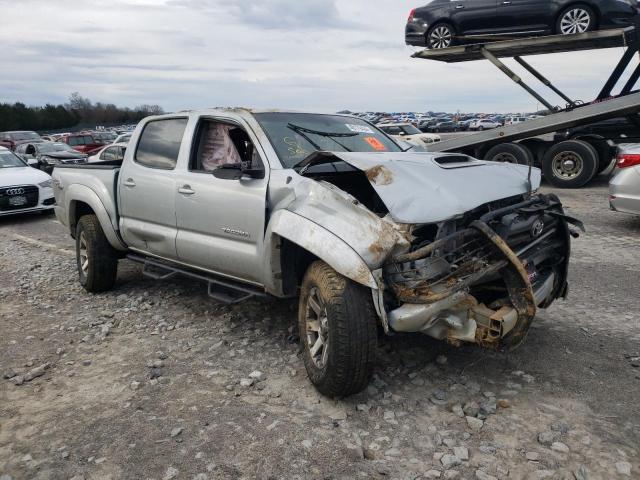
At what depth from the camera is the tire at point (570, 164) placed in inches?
438

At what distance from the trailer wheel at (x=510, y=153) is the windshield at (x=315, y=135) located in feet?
24.3

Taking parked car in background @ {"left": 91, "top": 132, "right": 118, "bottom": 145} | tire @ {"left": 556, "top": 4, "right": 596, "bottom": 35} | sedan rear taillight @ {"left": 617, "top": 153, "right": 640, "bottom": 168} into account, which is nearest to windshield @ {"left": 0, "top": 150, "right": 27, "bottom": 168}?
sedan rear taillight @ {"left": 617, "top": 153, "right": 640, "bottom": 168}

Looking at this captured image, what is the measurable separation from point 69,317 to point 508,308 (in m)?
3.85

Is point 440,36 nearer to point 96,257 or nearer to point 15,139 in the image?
point 96,257

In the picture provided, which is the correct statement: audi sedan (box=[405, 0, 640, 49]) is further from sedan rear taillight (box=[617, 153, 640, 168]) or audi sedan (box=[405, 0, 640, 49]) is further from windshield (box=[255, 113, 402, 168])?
windshield (box=[255, 113, 402, 168])

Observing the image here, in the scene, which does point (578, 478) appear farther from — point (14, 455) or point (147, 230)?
point (147, 230)

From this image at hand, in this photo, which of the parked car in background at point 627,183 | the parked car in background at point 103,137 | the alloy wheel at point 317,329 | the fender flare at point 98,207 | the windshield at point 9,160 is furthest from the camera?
the parked car in background at point 103,137

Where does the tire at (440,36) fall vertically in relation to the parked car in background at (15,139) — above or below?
above

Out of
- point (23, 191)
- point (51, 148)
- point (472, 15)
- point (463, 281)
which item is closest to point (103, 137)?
point (51, 148)

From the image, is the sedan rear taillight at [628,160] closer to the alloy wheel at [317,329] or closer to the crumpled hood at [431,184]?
the crumpled hood at [431,184]

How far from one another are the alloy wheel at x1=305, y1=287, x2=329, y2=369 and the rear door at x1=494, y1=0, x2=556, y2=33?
10.0 metres

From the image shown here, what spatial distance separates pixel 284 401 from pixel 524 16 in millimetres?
10513

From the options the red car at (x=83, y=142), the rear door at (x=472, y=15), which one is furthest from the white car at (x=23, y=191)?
the red car at (x=83, y=142)

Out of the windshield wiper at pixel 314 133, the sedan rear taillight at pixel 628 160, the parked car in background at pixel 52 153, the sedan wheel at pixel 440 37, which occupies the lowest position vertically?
the parked car in background at pixel 52 153
